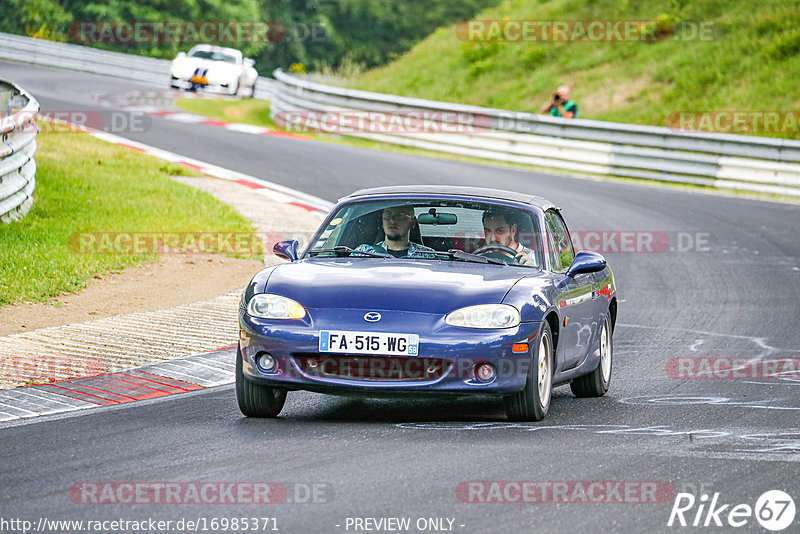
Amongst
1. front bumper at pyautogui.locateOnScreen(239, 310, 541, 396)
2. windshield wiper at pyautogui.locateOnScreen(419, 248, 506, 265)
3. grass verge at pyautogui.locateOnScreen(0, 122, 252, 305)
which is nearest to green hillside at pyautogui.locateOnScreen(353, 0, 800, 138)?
grass verge at pyautogui.locateOnScreen(0, 122, 252, 305)

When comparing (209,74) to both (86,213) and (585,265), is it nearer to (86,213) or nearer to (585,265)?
(86,213)

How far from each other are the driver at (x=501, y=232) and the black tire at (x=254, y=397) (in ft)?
5.91

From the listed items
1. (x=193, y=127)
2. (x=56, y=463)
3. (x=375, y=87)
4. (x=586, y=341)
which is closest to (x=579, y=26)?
(x=375, y=87)

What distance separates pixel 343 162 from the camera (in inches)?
939

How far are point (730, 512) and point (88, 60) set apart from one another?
39.0 meters

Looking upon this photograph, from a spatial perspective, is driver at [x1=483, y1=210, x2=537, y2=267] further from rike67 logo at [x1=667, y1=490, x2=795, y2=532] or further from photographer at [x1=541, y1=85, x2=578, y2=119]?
photographer at [x1=541, y1=85, x2=578, y2=119]

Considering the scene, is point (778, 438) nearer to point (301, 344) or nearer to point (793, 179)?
point (301, 344)

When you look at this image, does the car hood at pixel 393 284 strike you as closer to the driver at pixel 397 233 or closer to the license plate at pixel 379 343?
the license plate at pixel 379 343

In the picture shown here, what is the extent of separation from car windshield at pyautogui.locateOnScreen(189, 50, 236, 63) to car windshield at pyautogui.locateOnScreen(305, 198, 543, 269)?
2869cm

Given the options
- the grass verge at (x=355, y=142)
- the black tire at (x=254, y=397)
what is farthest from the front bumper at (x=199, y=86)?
the black tire at (x=254, y=397)

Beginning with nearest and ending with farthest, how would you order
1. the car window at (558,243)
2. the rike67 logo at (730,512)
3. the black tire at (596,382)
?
the rike67 logo at (730,512), the car window at (558,243), the black tire at (596,382)

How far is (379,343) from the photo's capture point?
7.17 meters

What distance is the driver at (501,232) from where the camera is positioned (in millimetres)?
8477

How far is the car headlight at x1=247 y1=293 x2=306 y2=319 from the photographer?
7.38 m
